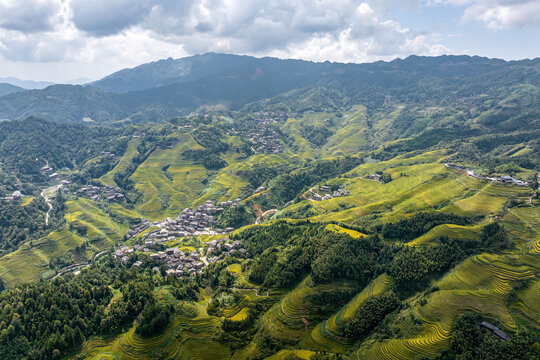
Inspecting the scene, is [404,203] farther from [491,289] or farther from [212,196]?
[212,196]

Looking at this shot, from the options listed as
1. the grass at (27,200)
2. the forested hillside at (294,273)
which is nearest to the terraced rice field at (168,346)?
the forested hillside at (294,273)

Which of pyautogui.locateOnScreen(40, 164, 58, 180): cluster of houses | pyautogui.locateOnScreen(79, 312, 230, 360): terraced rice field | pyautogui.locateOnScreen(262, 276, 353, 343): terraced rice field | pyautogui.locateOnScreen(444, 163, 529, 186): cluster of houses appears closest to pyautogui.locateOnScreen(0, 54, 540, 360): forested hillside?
pyautogui.locateOnScreen(79, 312, 230, 360): terraced rice field

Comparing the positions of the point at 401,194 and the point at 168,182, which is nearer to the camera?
the point at 401,194

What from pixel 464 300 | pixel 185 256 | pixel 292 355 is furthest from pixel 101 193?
pixel 464 300

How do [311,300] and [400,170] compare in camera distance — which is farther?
[400,170]

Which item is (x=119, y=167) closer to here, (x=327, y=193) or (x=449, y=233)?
(x=327, y=193)

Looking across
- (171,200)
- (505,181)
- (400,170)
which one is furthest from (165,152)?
(505,181)
